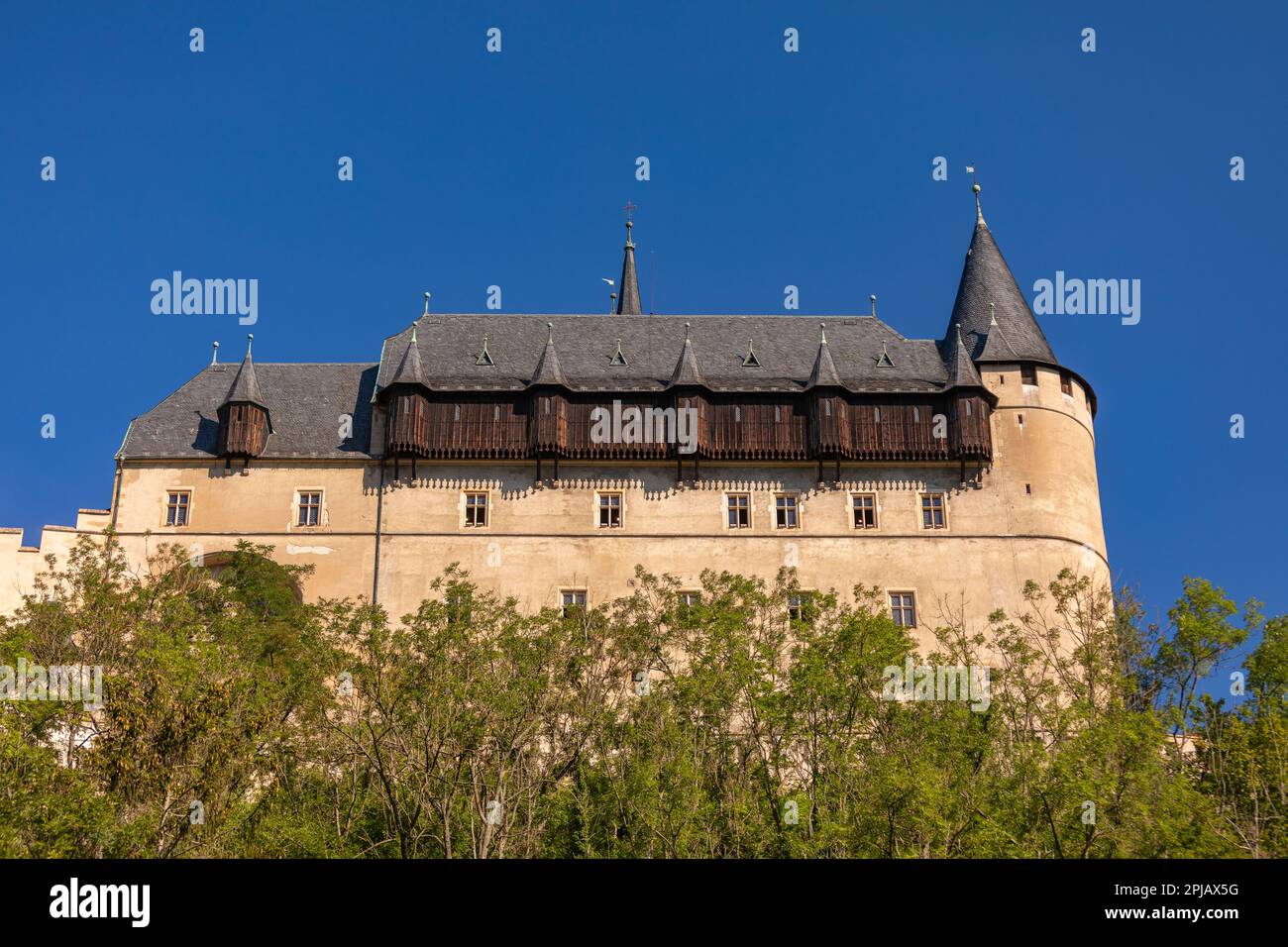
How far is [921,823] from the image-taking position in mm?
21453

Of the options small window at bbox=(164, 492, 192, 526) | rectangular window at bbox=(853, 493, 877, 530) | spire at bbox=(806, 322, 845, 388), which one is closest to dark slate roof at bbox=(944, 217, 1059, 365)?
spire at bbox=(806, 322, 845, 388)

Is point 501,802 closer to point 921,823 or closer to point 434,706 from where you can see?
point 434,706

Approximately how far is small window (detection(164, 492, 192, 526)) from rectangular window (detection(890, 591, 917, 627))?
2014cm

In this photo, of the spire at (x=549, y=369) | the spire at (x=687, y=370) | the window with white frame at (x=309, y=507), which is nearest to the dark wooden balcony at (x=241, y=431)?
the window with white frame at (x=309, y=507)

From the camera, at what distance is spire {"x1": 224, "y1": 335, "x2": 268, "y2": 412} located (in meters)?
42.6

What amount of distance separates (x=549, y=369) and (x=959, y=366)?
1213 centimetres

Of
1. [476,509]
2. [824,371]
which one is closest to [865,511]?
[824,371]

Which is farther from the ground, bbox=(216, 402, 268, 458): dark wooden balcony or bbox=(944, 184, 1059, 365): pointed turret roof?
bbox=(944, 184, 1059, 365): pointed turret roof

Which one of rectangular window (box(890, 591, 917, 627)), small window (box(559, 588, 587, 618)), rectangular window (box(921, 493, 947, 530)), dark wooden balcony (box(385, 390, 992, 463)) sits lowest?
rectangular window (box(890, 591, 917, 627))

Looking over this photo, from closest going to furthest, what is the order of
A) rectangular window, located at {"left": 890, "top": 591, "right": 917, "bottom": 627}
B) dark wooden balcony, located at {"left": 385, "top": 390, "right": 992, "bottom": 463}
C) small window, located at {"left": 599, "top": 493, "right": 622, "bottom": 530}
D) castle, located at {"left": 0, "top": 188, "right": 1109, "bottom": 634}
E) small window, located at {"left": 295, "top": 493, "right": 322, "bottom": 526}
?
rectangular window, located at {"left": 890, "top": 591, "right": 917, "bottom": 627}, castle, located at {"left": 0, "top": 188, "right": 1109, "bottom": 634}, small window, located at {"left": 295, "top": 493, "right": 322, "bottom": 526}, small window, located at {"left": 599, "top": 493, "right": 622, "bottom": 530}, dark wooden balcony, located at {"left": 385, "top": 390, "right": 992, "bottom": 463}

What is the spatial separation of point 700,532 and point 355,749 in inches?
744

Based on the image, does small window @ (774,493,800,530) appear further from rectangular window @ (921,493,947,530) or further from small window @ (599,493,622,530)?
small window @ (599,493,622,530)
